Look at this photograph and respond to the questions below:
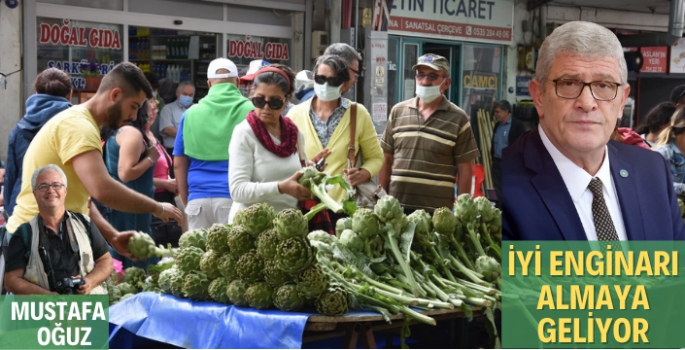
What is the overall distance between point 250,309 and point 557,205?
1463 mm

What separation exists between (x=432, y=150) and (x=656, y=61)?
1218 centimetres

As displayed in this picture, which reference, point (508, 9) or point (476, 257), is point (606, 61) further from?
point (508, 9)

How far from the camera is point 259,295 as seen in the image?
10.2 ft

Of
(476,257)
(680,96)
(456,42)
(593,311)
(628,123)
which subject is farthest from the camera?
(628,123)

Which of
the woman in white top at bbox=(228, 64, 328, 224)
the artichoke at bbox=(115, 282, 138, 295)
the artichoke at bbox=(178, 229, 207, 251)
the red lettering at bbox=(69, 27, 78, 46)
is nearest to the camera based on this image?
the artichoke at bbox=(178, 229, 207, 251)

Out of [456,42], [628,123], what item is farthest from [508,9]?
[628,123]

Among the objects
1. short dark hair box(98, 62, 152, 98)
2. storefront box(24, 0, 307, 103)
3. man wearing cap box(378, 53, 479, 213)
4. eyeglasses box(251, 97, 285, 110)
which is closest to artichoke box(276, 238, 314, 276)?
short dark hair box(98, 62, 152, 98)

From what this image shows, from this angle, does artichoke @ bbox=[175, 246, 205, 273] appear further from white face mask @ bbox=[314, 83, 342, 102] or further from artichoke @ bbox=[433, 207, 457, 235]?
white face mask @ bbox=[314, 83, 342, 102]

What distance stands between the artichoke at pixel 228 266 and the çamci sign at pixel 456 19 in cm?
904

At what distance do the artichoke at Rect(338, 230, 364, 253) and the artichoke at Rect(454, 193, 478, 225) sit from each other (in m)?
0.45

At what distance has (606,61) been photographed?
1.94m

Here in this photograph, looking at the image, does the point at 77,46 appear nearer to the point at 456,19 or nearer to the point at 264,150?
the point at 264,150

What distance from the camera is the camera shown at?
10.7 ft

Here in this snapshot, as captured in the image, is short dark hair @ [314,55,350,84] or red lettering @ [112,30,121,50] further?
red lettering @ [112,30,121,50]
